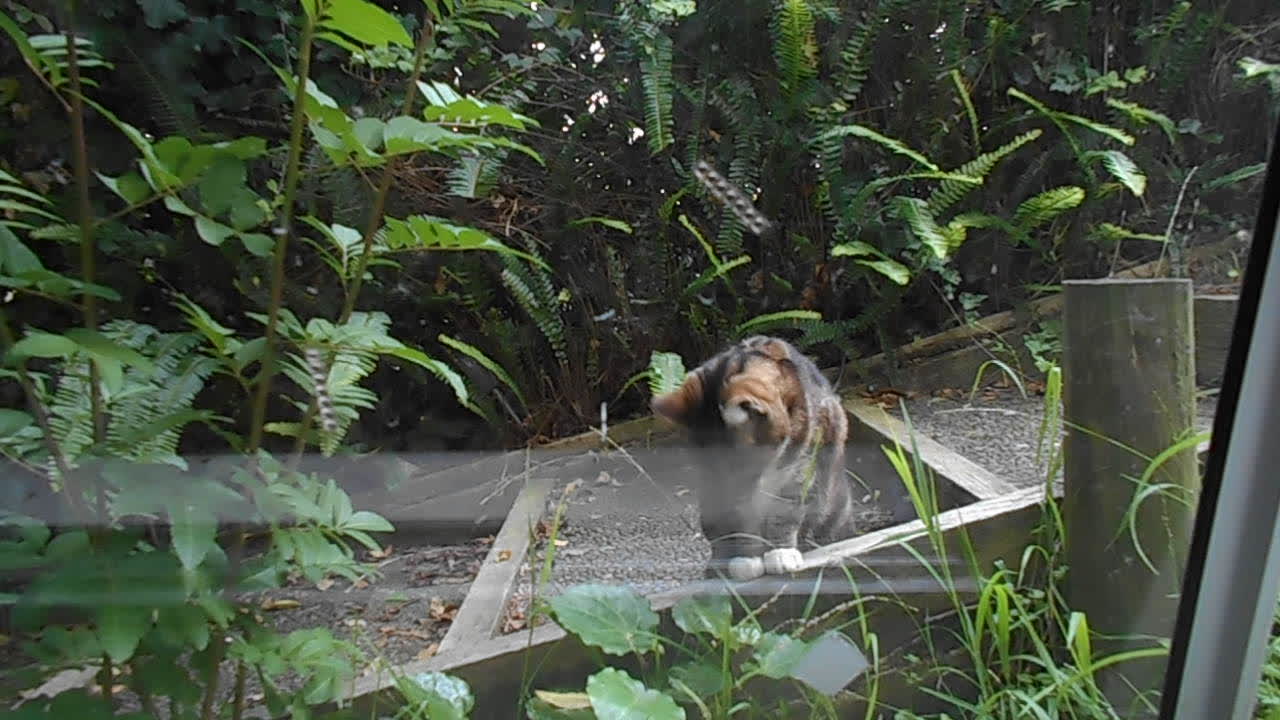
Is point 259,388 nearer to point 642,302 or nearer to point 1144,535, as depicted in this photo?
point 642,302

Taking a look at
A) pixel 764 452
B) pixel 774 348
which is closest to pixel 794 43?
pixel 774 348

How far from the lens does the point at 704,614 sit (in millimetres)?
1046

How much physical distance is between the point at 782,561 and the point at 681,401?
0.89ft

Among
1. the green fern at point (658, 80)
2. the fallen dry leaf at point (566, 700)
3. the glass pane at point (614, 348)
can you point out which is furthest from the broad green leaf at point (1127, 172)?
the fallen dry leaf at point (566, 700)

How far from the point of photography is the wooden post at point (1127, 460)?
0.89m

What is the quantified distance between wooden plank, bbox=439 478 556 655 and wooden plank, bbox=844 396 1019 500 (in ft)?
1.53

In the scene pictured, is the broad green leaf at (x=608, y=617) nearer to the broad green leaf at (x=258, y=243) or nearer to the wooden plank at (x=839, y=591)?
the wooden plank at (x=839, y=591)

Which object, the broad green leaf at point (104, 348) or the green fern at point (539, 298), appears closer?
the broad green leaf at point (104, 348)

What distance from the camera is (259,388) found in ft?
2.43

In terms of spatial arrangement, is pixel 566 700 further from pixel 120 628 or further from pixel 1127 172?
pixel 1127 172

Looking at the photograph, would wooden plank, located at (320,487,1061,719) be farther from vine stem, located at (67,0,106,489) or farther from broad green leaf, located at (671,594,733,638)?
vine stem, located at (67,0,106,489)

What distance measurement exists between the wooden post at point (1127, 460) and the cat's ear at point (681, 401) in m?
0.48

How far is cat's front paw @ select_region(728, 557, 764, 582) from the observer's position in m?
1.11

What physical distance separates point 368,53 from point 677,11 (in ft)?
1.25
